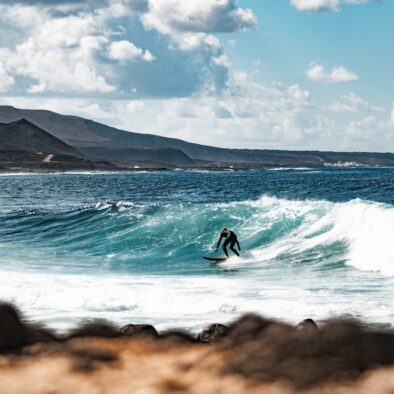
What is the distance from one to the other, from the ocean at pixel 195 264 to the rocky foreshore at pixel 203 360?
4965mm

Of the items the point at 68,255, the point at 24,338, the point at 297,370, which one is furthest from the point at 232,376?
the point at 68,255

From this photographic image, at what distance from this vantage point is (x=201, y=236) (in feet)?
107

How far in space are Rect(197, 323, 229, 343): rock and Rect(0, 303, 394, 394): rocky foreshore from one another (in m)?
0.01

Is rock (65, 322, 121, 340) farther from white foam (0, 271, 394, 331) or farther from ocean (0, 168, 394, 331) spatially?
ocean (0, 168, 394, 331)

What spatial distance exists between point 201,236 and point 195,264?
6.80 metres

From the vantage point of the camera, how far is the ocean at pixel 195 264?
14734mm

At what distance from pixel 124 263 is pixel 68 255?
2.84 m

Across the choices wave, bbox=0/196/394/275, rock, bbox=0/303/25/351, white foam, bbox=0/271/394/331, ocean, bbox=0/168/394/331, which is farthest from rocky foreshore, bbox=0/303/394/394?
wave, bbox=0/196/394/275

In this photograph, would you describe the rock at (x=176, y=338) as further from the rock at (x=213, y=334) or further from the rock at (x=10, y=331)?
the rock at (x=10, y=331)

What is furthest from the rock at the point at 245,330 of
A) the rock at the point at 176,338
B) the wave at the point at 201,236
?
the wave at the point at 201,236

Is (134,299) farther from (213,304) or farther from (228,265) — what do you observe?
(228,265)

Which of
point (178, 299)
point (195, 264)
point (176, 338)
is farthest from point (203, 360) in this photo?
point (195, 264)

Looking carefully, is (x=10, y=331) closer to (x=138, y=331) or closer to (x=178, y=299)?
(x=138, y=331)

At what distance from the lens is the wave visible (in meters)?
25.3
